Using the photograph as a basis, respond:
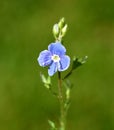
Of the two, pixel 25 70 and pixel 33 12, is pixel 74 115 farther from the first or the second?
pixel 33 12

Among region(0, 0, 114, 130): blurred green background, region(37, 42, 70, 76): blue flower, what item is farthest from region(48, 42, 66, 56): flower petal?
region(0, 0, 114, 130): blurred green background

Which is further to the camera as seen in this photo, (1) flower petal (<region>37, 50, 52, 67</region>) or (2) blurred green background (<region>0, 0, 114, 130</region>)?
(2) blurred green background (<region>0, 0, 114, 130</region>)

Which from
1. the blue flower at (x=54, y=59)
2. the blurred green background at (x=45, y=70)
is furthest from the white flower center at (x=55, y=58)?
the blurred green background at (x=45, y=70)

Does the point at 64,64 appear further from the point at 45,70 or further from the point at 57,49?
the point at 45,70

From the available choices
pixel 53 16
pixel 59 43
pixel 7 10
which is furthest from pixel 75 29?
pixel 59 43

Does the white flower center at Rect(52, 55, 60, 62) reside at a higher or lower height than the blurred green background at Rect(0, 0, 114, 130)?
lower

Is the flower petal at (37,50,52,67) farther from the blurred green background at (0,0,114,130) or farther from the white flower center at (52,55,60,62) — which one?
the blurred green background at (0,0,114,130)

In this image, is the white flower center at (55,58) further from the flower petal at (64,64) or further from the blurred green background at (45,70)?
the blurred green background at (45,70)
